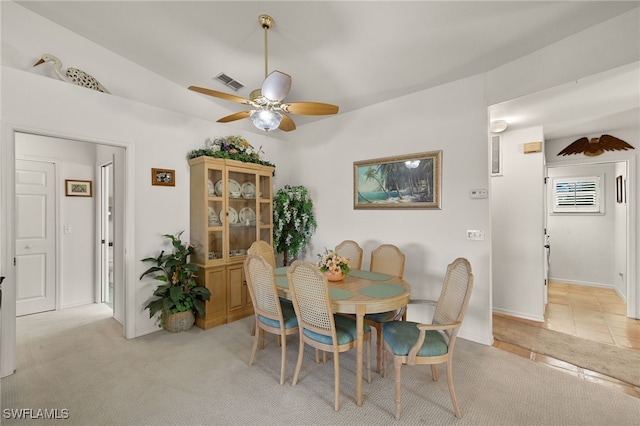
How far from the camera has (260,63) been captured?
312 cm

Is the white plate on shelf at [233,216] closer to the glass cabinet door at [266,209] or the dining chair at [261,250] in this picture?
the glass cabinet door at [266,209]

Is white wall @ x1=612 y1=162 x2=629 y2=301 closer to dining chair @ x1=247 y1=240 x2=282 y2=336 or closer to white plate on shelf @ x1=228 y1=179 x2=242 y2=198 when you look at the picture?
dining chair @ x1=247 y1=240 x2=282 y2=336

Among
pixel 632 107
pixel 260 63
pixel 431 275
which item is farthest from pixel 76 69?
pixel 632 107

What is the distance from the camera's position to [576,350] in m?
2.78

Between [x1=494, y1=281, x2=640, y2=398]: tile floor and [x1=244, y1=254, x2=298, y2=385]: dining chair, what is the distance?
2.21 meters

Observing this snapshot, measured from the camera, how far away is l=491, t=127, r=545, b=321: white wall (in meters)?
3.58

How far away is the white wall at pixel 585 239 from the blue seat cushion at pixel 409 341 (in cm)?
493

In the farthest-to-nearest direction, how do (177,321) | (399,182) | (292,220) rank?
1. (292,220)
2. (399,182)
3. (177,321)

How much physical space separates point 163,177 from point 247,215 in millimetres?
1146

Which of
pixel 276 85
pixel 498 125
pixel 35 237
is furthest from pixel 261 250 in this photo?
pixel 498 125

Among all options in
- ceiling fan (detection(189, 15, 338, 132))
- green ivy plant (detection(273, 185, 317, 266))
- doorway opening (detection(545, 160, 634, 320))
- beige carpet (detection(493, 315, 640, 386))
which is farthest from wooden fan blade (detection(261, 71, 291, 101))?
doorway opening (detection(545, 160, 634, 320))

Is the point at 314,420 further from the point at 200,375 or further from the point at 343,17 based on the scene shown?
the point at 343,17

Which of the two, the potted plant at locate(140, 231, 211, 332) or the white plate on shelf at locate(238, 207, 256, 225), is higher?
the white plate on shelf at locate(238, 207, 256, 225)

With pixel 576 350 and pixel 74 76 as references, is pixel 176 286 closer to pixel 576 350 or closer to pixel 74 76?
pixel 74 76
